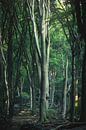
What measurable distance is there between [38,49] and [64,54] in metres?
23.6

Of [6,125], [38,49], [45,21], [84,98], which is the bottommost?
[6,125]

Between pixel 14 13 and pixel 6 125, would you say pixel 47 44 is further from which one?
pixel 6 125

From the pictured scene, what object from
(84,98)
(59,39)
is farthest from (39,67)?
(59,39)

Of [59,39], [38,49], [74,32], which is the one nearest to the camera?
[74,32]

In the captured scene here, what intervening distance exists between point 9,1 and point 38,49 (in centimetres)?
255

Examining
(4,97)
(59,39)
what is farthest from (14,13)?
(59,39)

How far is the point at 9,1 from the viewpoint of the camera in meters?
18.2

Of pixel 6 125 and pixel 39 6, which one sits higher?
pixel 39 6

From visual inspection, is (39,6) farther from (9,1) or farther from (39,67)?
(39,67)

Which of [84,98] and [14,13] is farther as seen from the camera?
[14,13]

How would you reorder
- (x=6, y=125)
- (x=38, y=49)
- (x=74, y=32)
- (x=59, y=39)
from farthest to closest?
(x=59, y=39) < (x=38, y=49) < (x=74, y=32) < (x=6, y=125)

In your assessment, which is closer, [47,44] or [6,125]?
[6,125]

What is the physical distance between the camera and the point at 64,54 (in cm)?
4216

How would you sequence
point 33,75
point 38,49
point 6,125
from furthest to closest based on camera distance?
1. point 33,75
2. point 38,49
3. point 6,125
